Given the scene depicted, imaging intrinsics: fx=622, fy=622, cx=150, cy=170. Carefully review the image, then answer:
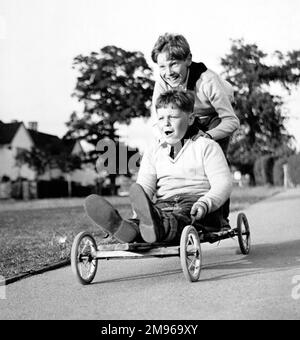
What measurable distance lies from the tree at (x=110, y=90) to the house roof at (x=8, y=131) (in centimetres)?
573

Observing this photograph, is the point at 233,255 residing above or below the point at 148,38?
below

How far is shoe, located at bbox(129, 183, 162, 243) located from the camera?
3.77 m

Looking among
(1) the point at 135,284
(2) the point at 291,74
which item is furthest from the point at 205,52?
(2) the point at 291,74

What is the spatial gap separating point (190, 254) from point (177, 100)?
110cm

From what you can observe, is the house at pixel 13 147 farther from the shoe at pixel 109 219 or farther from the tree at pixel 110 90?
the shoe at pixel 109 219

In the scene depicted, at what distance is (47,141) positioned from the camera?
53.0 meters

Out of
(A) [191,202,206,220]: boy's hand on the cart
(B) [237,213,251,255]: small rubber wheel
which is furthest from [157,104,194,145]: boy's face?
(B) [237,213,251,255]: small rubber wheel

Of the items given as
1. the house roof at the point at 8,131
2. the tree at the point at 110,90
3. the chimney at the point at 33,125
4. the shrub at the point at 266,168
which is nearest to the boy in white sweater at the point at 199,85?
the tree at the point at 110,90

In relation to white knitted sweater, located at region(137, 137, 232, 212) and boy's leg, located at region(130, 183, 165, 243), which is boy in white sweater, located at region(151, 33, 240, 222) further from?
boy's leg, located at region(130, 183, 165, 243)

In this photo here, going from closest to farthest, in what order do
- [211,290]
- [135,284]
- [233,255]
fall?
[211,290] < [135,284] < [233,255]

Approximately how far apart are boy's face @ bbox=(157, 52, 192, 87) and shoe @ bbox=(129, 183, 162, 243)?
137cm

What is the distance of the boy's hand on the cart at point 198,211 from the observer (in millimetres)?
4120

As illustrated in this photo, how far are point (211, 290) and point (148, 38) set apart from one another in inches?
121
